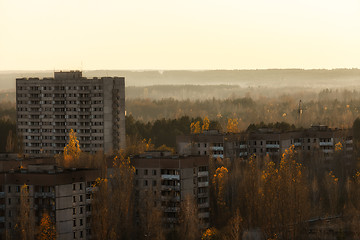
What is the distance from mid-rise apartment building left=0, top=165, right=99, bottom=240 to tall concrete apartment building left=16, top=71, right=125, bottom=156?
43708 mm

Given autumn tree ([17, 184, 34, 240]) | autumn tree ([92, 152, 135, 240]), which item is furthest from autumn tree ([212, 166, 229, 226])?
autumn tree ([17, 184, 34, 240])

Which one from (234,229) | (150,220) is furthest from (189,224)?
(234,229)

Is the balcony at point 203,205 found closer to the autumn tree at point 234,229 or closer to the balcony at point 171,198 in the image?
the autumn tree at point 234,229

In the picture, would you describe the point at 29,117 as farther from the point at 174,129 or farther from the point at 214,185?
the point at 214,185

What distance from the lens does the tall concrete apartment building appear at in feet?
359

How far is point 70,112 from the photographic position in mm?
111875

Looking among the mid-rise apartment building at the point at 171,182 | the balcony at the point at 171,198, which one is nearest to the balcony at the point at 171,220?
the mid-rise apartment building at the point at 171,182

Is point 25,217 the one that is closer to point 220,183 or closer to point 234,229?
point 234,229

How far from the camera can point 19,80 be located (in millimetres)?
114625

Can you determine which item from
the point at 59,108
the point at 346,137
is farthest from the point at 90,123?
the point at 346,137

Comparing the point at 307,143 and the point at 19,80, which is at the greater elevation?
the point at 19,80

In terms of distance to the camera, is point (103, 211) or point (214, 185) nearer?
point (103, 211)

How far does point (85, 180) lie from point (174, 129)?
6915cm

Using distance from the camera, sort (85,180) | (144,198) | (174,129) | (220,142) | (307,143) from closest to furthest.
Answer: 1. (85,180)
2. (144,198)
3. (220,142)
4. (307,143)
5. (174,129)
